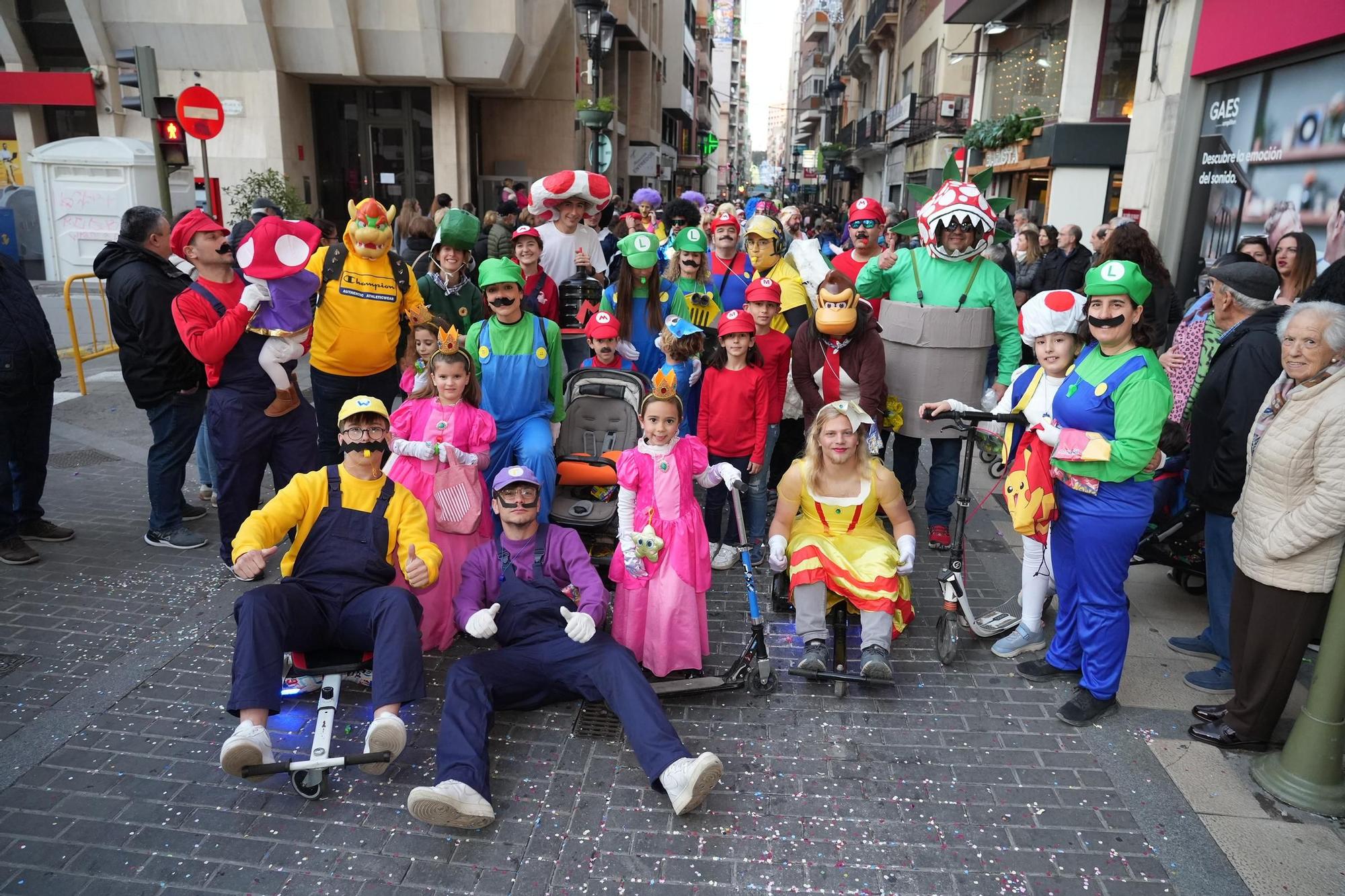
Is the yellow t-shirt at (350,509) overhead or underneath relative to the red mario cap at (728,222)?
underneath

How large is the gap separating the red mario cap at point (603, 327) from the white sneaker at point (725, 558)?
1623 millimetres

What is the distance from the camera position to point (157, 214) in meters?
5.50

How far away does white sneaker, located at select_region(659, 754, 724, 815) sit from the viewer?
3320mm

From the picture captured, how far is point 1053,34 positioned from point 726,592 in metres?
15.9

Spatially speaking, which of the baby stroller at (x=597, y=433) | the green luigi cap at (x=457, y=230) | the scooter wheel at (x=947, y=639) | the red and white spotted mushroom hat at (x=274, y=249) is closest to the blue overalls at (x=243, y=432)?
the red and white spotted mushroom hat at (x=274, y=249)

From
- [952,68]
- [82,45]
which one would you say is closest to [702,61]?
[952,68]

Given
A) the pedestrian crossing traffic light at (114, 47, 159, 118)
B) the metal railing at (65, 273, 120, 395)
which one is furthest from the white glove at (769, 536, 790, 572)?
the pedestrian crossing traffic light at (114, 47, 159, 118)

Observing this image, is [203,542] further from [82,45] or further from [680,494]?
[82,45]

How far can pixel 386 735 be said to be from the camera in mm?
3402

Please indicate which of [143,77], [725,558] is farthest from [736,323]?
[143,77]

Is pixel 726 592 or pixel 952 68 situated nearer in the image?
pixel 726 592

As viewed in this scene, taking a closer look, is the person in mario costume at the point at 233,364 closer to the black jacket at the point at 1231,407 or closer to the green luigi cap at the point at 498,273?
the green luigi cap at the point at 498,273

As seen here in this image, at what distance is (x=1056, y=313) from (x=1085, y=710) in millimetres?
1965

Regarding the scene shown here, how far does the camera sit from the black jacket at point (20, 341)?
5.35 meters
